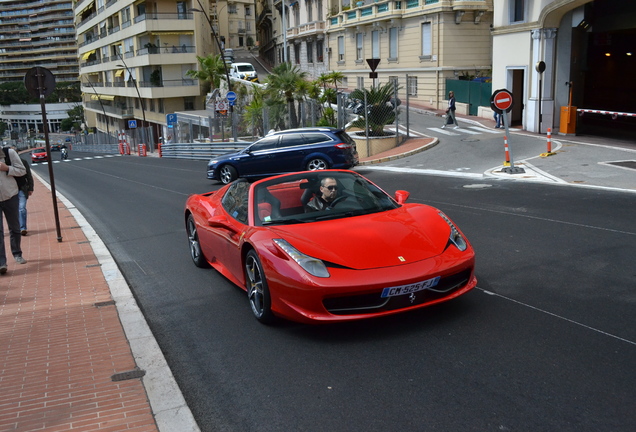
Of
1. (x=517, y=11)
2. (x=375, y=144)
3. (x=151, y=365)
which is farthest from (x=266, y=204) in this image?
(x=517, y=11)

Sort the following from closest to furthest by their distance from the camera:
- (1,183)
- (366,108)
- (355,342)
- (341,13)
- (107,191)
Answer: (355,342), (1,183), (107,191), (366,108), (341,13)

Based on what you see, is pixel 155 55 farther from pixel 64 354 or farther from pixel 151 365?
pixel 151 365

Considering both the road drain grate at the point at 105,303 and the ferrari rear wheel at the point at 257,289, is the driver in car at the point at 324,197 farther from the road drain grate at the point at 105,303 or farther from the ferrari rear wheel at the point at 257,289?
the road drain grate at the point at 105,303

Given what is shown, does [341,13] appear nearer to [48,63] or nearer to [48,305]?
[48,305]

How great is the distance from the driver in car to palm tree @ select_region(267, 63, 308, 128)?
2383cm

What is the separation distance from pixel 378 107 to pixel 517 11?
6.93m

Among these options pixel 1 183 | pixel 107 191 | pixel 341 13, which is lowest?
pixel 107 191

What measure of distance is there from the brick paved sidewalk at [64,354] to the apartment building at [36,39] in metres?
180

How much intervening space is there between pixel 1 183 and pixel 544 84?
65.6 feet

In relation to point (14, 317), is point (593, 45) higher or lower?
higher

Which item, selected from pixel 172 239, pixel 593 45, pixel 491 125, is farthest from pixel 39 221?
pixel 593 45

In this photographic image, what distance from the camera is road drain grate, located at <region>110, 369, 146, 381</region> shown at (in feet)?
16.1

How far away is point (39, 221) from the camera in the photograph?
45.4ft

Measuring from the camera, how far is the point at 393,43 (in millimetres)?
44594
